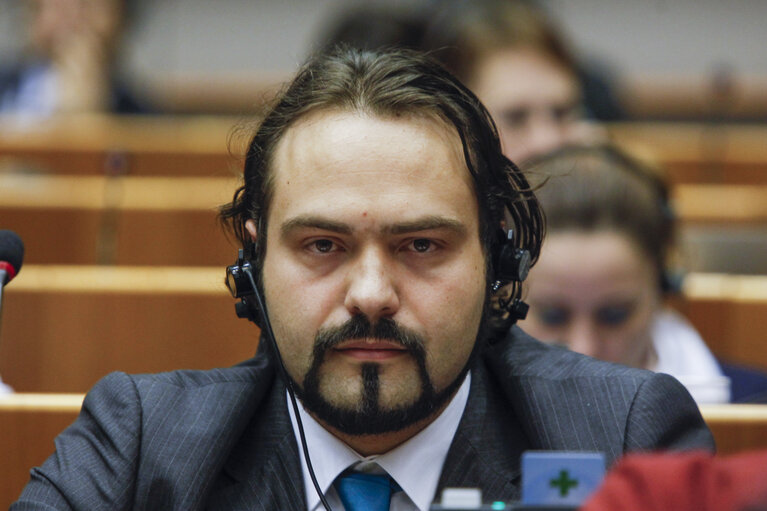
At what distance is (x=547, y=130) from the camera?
3291mm

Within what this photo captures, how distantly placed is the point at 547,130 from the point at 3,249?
205 cm

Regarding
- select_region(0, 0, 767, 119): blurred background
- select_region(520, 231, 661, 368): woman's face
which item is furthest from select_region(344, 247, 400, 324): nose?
select_region(0, 0, 767, 119): blurred background

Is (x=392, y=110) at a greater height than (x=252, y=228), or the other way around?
(x=392, y=110)

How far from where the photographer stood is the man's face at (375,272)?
140cm

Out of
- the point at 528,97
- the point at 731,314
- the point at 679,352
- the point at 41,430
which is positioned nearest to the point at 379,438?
the point at 41,430

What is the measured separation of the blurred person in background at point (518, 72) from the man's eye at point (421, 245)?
70.7 inches

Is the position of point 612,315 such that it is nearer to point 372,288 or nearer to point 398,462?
point 398,462

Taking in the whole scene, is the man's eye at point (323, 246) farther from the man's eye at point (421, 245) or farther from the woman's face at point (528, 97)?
the woman's face at point (528, 97)

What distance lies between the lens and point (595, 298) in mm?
2414

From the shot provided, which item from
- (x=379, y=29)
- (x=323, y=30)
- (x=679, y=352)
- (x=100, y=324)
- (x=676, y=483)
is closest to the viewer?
(x=676, y=483)

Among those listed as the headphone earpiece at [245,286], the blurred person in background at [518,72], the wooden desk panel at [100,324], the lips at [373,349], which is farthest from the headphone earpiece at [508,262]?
the blurred person in background at [518,72]

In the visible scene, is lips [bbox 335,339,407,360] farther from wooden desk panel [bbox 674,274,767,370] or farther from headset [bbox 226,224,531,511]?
wooden desk panel [bbox 674,274,767,370]

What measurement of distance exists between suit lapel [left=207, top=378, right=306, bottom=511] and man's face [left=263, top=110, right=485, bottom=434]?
142 millimetres

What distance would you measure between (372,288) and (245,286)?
0.25 meters
